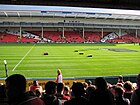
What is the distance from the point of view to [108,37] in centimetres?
7362

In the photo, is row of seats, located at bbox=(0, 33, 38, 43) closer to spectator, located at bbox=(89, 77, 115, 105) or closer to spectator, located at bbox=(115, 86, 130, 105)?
spectator, located at bbox=(115, 86, 130, 105)

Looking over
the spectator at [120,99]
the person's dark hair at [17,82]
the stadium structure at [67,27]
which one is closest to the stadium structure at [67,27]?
the stadium structure at [67,27]

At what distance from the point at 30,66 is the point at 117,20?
5504 cm

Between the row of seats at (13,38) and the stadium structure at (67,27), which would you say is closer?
the row of seats at (13,38)

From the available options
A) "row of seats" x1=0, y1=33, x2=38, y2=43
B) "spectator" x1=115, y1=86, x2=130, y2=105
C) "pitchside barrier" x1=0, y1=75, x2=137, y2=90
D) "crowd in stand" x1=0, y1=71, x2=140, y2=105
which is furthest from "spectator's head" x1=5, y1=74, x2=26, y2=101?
"row of seats" x1=0, y1=33, x2=38, y2=43

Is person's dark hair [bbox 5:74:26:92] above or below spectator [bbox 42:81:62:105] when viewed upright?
above

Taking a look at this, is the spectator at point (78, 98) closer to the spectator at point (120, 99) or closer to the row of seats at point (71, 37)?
the spectator at point (120, 99)

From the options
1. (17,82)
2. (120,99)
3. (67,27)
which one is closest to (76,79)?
(120,99)

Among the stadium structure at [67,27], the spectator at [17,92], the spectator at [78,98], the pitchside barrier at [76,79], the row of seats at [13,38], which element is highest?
the stadium structure at [67,27]

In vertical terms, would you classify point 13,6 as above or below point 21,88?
above

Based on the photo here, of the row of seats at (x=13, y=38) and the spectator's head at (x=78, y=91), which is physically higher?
the row of seats at (x=13, y=38)

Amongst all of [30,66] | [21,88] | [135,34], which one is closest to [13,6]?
[21,88]

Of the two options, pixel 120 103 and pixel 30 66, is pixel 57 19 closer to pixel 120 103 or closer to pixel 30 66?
pixel 30 66

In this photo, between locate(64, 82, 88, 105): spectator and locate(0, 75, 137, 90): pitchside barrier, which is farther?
locate(0, 75, 137, 90): pitchside barrier
